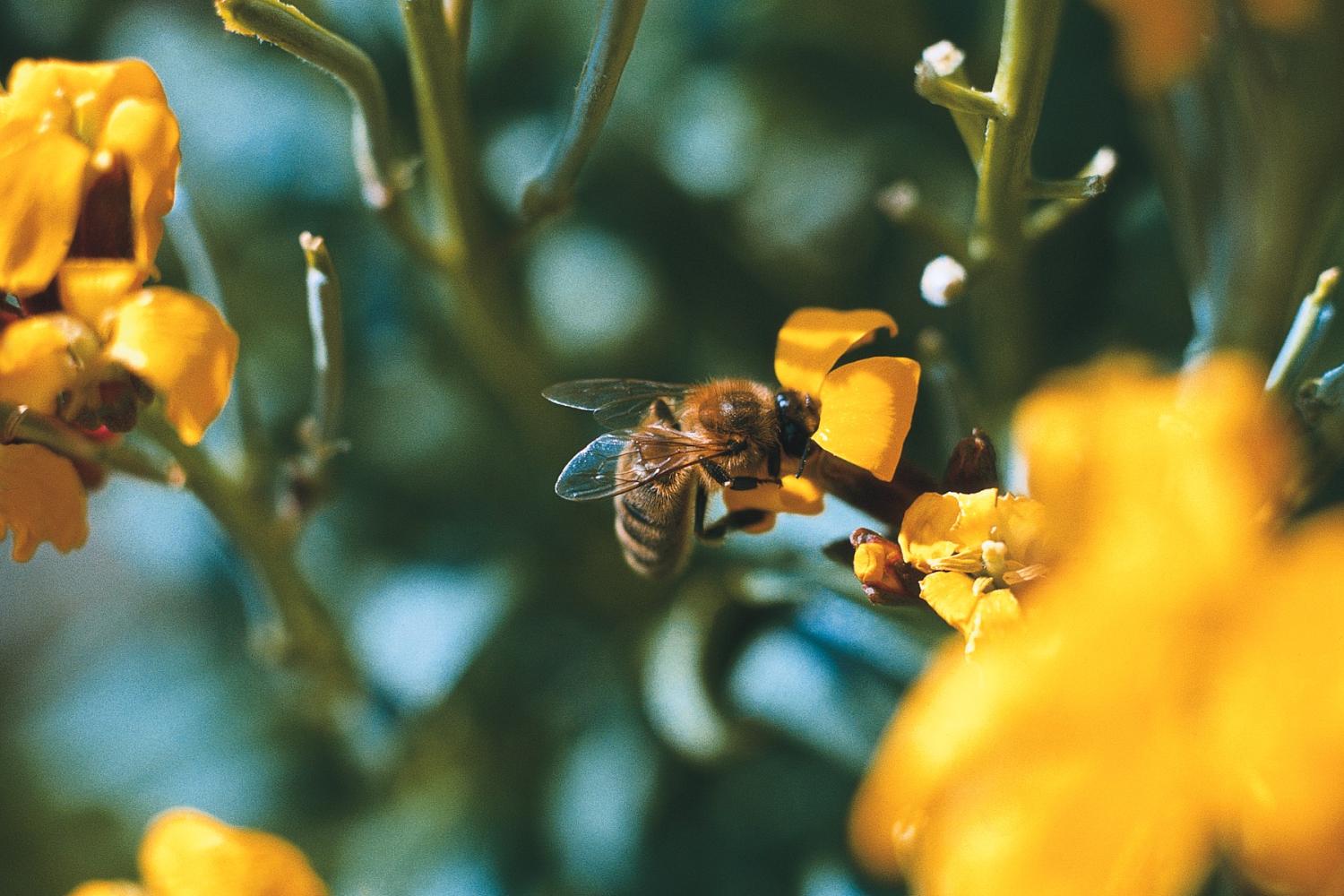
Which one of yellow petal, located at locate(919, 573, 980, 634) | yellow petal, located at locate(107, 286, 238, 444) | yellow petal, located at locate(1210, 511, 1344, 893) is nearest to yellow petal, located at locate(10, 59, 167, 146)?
yellow petal, located at locate(107, 286, 238, 444)

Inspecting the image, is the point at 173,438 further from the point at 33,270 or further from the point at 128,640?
the point at 128,640

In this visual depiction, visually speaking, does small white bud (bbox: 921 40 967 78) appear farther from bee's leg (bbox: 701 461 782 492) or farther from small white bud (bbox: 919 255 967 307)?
bee's leg (bbox: 701 461 782 492)

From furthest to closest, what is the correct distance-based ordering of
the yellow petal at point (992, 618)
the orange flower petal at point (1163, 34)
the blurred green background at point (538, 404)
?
1. the blurred green background at point (538, 404)
2. the orange flower petal at point (1163, 34)
3. the yellow petal at point (992, 618)

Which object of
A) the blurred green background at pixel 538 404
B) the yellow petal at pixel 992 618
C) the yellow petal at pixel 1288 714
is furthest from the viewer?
the blurred green background at pixel 538 404

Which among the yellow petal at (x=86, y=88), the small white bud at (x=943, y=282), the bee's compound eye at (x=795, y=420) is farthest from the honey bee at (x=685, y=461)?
the yellow petal at (x=86, y=88)

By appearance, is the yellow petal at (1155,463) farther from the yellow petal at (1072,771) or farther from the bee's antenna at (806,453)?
the bee's antenna at (806,453)

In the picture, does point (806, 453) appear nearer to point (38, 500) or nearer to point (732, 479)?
point (732, 479)

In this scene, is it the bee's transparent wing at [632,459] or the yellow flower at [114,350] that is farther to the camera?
the bee's transparent wing at [632,459]
